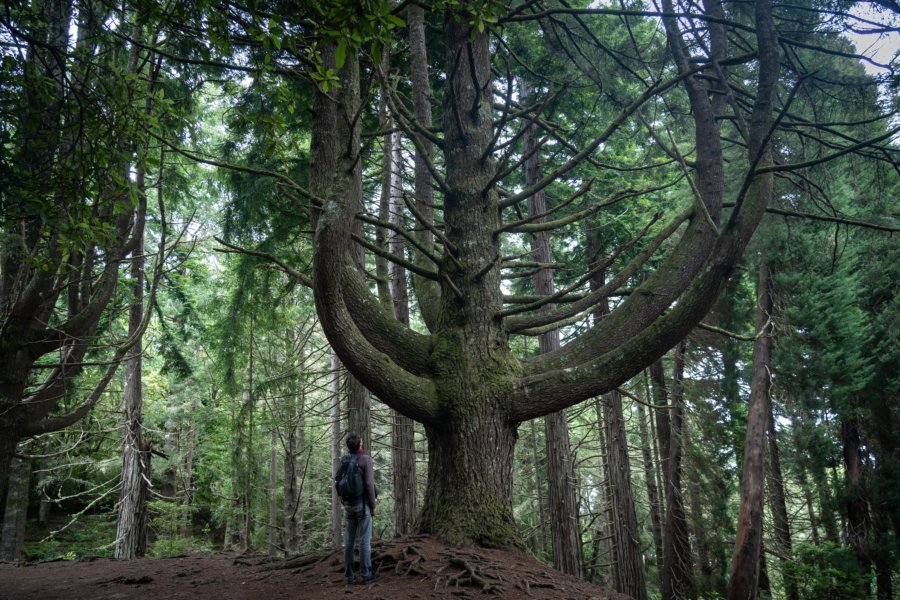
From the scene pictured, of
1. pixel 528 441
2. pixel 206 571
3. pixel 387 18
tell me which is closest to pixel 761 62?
pixel 387 18

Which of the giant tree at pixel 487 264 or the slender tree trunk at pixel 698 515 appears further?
the slender tree trunk at pixel 698 515

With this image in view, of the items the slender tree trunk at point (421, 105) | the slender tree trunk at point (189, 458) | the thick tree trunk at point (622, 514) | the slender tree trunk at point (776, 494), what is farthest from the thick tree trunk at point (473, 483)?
the slender tree trunk at point (189, 458)

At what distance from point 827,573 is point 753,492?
8.09 ft

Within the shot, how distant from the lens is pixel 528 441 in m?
21.2

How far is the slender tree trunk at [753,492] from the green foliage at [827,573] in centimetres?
129

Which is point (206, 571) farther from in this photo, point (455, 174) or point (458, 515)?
point (455, 174)

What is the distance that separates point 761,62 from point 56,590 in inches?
327

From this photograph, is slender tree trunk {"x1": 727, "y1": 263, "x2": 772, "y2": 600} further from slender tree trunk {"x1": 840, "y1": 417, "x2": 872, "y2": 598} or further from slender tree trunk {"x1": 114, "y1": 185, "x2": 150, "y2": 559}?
slender tree trunk {"x1": 114, "y1": 185, "x2": 150, "y2": 559}

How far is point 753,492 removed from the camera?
10.3 m

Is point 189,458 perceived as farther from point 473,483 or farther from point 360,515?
point 473,483

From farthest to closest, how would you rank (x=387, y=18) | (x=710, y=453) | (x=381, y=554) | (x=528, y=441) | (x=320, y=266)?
1. (x=528, y=441)
2. (x=710, y=453)
3. (x=381, y=554)
4. (x=320, y=266)
5. (x=387, y=18)

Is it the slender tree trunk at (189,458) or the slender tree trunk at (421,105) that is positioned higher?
the slender tree trunk at (421,105)

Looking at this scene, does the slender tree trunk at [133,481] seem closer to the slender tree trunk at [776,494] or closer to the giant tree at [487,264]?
the giant tree at [487,264]

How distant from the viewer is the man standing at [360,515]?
4301 millimetres
